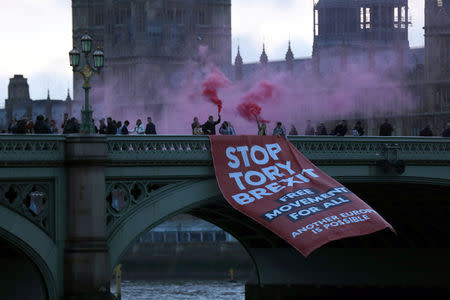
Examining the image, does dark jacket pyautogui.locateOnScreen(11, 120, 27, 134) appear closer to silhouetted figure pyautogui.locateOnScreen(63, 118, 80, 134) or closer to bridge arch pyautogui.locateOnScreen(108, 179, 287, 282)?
silhouetted figure pyautogui.locateOnScreen(63, 118, 80, 134)

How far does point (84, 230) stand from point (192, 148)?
18.1 ft

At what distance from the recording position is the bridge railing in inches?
1738

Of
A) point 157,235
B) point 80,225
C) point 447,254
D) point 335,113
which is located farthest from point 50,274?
point 335,113

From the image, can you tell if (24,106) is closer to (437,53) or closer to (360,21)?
(360,21)

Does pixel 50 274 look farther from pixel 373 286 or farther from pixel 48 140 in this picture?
pixel 373 286

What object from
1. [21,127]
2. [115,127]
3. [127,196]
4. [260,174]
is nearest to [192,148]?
[260,174]

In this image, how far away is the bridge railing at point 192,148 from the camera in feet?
145

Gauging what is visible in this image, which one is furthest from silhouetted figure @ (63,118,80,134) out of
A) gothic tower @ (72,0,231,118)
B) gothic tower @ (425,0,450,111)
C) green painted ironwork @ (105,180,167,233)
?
gothic tower @ (72,0,231,118)

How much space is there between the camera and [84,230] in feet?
146

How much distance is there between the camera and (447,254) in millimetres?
73125

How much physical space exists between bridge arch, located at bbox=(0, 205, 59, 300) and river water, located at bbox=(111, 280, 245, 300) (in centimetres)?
4941

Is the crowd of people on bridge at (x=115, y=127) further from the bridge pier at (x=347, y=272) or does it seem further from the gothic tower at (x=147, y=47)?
the gothic tower at (x=147, y=47)

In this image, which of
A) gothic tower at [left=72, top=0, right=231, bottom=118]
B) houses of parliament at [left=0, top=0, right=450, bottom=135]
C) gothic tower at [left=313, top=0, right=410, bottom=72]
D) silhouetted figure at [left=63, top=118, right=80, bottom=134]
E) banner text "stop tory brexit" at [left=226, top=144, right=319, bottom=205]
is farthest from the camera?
gothic tower at [left=313, top=0, right=410, bottom=72]

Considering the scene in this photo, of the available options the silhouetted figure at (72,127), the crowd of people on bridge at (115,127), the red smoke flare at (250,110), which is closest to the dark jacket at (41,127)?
the crowd of people on bridge at (115,127)
